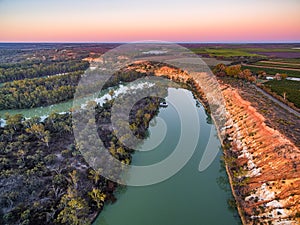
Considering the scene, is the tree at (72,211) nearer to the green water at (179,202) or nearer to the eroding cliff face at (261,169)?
the green water at (179,202)

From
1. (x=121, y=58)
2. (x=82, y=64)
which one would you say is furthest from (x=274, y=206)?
(x=121, y=58)

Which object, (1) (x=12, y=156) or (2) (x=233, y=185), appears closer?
(2) (x=233, y=185)

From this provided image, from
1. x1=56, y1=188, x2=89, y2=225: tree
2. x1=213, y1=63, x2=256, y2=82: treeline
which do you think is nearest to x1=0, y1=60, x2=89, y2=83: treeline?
x1=213, y1=63, x2=256, y2=82: treeline

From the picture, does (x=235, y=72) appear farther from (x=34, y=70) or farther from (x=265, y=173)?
(x=34, y=70)

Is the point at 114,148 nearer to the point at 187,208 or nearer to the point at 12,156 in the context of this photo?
the point at 187,208

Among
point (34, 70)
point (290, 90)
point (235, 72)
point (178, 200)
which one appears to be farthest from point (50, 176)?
point (34, 70)

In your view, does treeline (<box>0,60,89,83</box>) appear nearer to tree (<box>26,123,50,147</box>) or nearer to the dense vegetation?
the dense vegetation
